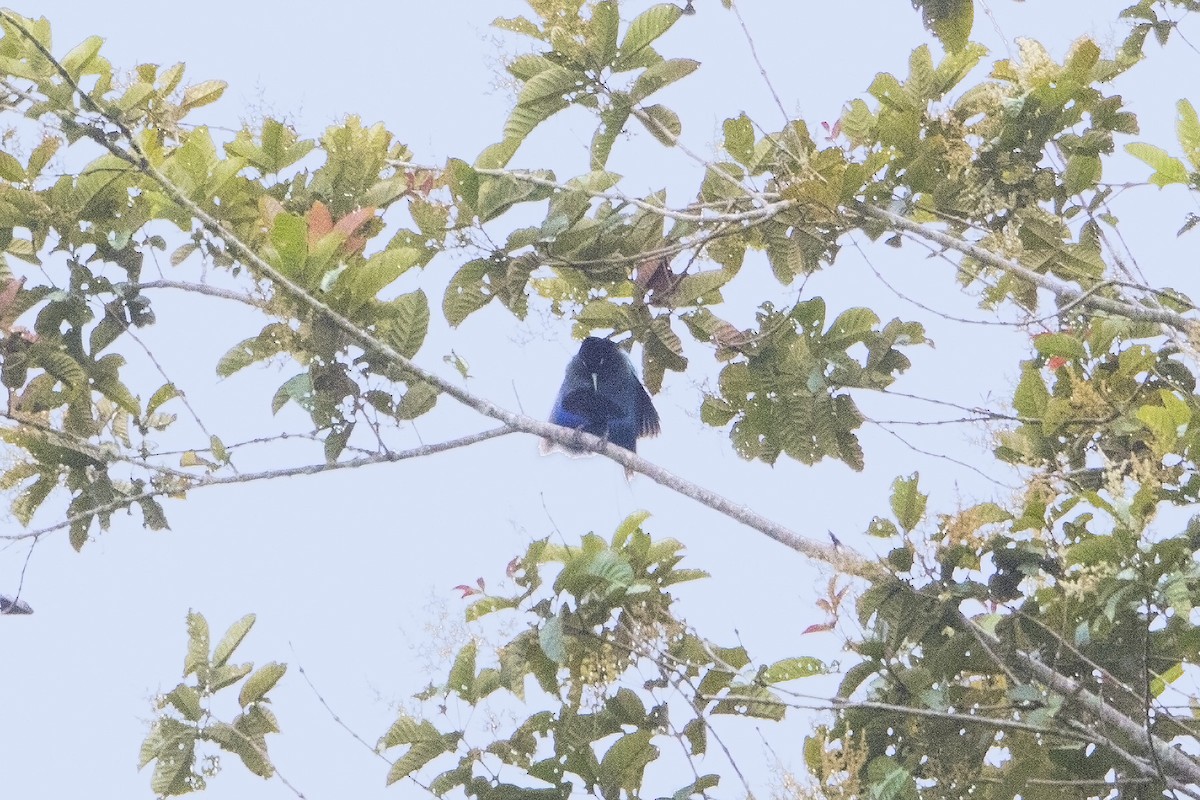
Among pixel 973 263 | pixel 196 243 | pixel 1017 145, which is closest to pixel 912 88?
pixel 1017 145

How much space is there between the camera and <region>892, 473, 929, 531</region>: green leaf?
2.06 m

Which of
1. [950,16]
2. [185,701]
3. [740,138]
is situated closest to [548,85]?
[740,138]

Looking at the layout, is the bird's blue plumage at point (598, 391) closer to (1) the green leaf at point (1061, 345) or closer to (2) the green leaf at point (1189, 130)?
(1) the green leaf at point (1061, 345)

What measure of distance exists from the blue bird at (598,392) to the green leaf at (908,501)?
1352mm

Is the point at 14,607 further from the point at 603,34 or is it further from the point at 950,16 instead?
the point at 950,16

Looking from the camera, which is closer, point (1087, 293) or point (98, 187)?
point (1087, 293)

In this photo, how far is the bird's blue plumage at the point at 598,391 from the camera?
3350 millimetres

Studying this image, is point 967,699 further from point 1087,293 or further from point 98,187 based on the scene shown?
point 98,187

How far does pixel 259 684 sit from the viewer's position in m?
2.48

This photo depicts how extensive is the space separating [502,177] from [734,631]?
3.17 feet

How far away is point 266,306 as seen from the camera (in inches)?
90.3

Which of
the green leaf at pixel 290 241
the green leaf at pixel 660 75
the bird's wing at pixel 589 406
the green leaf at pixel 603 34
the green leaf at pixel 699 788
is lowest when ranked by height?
the green leaf at pixel 699 788

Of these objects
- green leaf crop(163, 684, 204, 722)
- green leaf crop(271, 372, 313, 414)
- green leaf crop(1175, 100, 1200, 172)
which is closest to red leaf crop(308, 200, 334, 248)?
green leaf crop(271, 372, 313, 414)

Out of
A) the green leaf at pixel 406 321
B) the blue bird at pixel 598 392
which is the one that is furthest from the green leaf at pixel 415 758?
the blue bird at pixel 598 392
